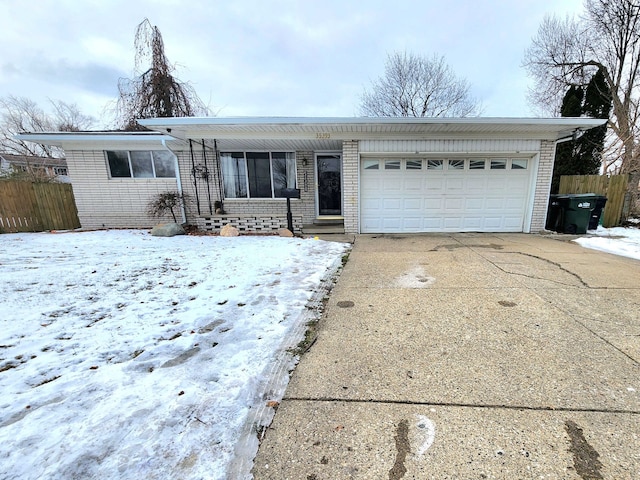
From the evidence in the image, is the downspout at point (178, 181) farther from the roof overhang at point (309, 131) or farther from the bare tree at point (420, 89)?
the bare tree at point (420, 89)

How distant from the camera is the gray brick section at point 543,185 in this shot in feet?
24.8

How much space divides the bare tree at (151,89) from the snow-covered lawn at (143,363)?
434 inches

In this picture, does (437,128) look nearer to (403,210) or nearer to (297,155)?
(403,210)

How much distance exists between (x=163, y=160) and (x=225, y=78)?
23.2ft

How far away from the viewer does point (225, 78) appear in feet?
44.2

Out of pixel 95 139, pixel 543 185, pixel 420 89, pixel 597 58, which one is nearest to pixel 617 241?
pixel 543 185

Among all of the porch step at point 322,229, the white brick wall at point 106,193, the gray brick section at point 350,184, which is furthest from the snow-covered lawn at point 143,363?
the white brick wall at point 106,193

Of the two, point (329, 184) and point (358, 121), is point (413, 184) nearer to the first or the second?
point (358, 121)

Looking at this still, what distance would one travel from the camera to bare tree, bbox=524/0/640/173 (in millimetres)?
11008

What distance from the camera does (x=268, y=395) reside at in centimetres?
183

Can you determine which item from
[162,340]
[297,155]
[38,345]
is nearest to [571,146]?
[297,155]

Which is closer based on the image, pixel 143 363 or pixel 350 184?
pixel 143 363

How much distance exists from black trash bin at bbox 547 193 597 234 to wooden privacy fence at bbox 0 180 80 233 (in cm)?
1567

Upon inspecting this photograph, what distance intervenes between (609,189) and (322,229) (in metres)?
9.30
